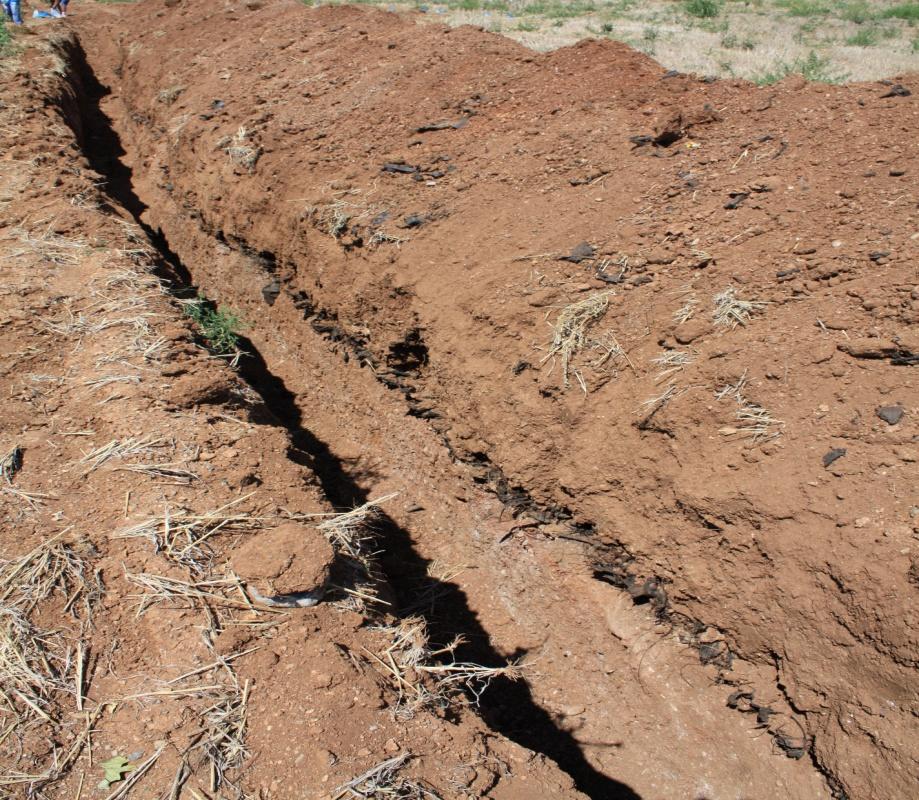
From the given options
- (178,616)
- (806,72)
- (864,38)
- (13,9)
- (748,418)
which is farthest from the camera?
(864,38)

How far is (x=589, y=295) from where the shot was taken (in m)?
3.98

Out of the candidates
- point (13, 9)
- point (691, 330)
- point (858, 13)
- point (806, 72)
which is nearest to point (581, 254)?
point (691, 330)

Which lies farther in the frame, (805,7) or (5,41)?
(805,7)

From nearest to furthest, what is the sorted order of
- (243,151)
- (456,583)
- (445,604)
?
(445,604)
(456,583)
(243,151)

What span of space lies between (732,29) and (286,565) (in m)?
14.1

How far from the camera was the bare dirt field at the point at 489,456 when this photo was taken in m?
2.46

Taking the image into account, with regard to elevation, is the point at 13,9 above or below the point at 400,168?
above

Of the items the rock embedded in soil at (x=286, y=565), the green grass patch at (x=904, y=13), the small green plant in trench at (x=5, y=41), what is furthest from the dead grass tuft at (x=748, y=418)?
the green grass patch at (x=904, y=13)

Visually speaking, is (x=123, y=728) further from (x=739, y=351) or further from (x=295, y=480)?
(x=739, y=351)

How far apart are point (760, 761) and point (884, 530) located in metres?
1.25

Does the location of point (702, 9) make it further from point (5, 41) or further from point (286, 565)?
point (286, 565)

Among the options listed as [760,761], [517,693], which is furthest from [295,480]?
Answer: [760,761]

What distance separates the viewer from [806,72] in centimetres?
753

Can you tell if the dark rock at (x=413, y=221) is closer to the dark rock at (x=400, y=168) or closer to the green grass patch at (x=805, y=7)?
the dark rock at (x=400, y=168)
